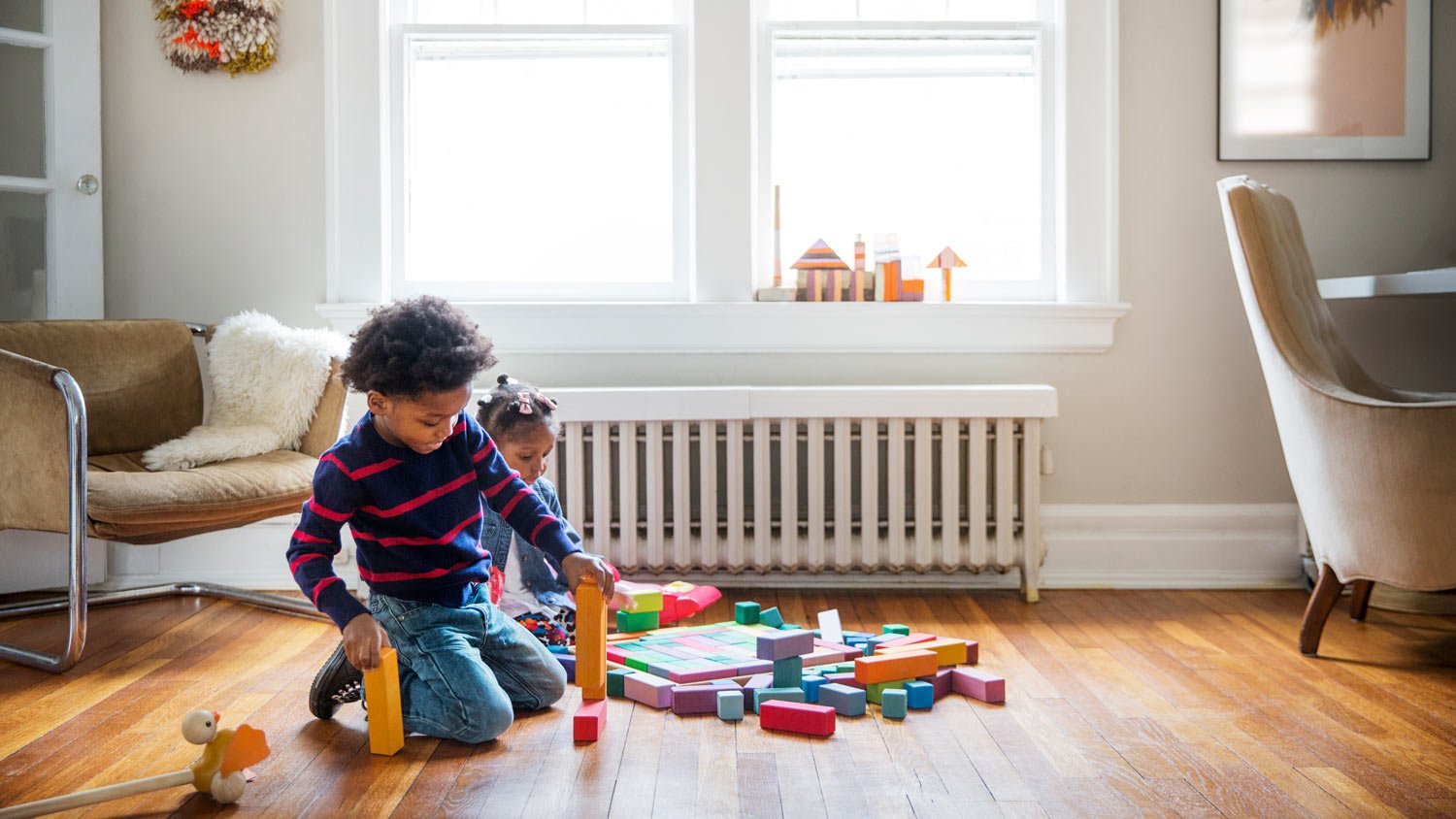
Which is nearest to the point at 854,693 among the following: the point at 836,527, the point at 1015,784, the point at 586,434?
the point at 1015,784

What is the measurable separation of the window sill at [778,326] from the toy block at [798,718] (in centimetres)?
137

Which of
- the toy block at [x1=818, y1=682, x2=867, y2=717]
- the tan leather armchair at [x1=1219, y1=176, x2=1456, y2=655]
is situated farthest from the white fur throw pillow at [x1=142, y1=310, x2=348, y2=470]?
the tan leather armchair at [x1=1219, y1=176, x2=1456, y2=655]

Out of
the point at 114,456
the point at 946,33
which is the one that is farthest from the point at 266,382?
the point at 946,33

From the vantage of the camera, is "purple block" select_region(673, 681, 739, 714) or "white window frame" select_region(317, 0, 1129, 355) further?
"white window frame" select_region(317, 0, 1129, 355)

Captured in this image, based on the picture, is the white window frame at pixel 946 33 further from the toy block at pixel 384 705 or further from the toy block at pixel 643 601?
the toy block at pixel 384 705

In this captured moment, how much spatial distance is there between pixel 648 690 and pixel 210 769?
729 millimetres

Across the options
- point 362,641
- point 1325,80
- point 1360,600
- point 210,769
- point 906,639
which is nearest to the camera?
point 210,769

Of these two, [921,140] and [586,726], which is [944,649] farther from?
[921,140]

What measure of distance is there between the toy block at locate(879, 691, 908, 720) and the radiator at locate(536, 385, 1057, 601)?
100 centimetres

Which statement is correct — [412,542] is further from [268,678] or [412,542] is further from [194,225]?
[194,225]

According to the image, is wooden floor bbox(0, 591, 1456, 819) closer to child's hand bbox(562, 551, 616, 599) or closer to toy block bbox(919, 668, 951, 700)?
toy block bbox(919, 668, 951, 700)

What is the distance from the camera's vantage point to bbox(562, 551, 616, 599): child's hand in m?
1.95

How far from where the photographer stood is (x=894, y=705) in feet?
6.59

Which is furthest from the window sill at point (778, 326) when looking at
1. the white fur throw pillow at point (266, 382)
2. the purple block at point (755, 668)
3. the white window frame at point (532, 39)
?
the purple block at point (755, 668)
